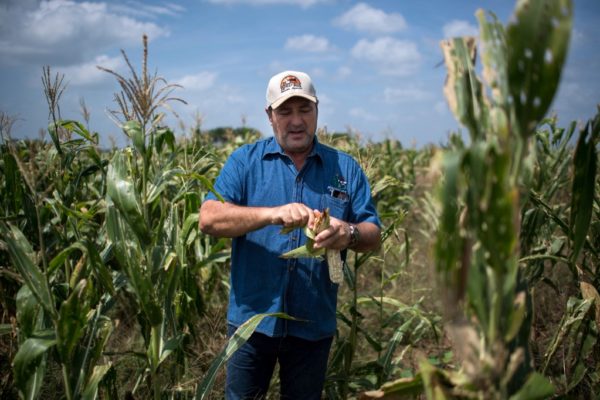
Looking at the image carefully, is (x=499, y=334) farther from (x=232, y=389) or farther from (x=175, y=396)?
(x=175, y=396)

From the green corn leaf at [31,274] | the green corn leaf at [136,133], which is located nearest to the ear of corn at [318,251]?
the green corn leaf at [136,133]

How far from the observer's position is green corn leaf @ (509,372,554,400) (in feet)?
3.49

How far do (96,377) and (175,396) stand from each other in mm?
862

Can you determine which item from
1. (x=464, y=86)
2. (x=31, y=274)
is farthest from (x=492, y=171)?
(x=31, y=274)

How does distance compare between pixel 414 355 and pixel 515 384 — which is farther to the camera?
pixel 414 355

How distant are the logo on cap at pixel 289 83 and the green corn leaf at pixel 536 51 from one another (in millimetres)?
1350

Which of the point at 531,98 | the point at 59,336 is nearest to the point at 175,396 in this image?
the point at 59,336

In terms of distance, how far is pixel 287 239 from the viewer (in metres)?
2.06

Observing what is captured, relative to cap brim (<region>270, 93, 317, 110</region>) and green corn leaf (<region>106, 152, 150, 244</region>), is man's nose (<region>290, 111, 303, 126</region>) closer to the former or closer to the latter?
cap brim (<region>270, 93, 317, 110</region>)

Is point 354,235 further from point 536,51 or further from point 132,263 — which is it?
point 536,51

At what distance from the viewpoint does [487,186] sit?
872 millimetres

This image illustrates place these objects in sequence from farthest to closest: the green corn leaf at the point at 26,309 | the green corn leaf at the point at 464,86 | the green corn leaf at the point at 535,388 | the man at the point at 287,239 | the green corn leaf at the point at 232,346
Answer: the man at the point at 287,239 < the green corn leaf at the point at 232,346 < the green corn leaf at the point at 26,309 < the green corn leaf at the point at 535,388 < the green corn leaf at the point at 464,86

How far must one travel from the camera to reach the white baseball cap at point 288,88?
2.08 metres

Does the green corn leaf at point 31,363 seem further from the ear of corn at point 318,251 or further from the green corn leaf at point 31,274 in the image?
the ear of corn at point 318,251
